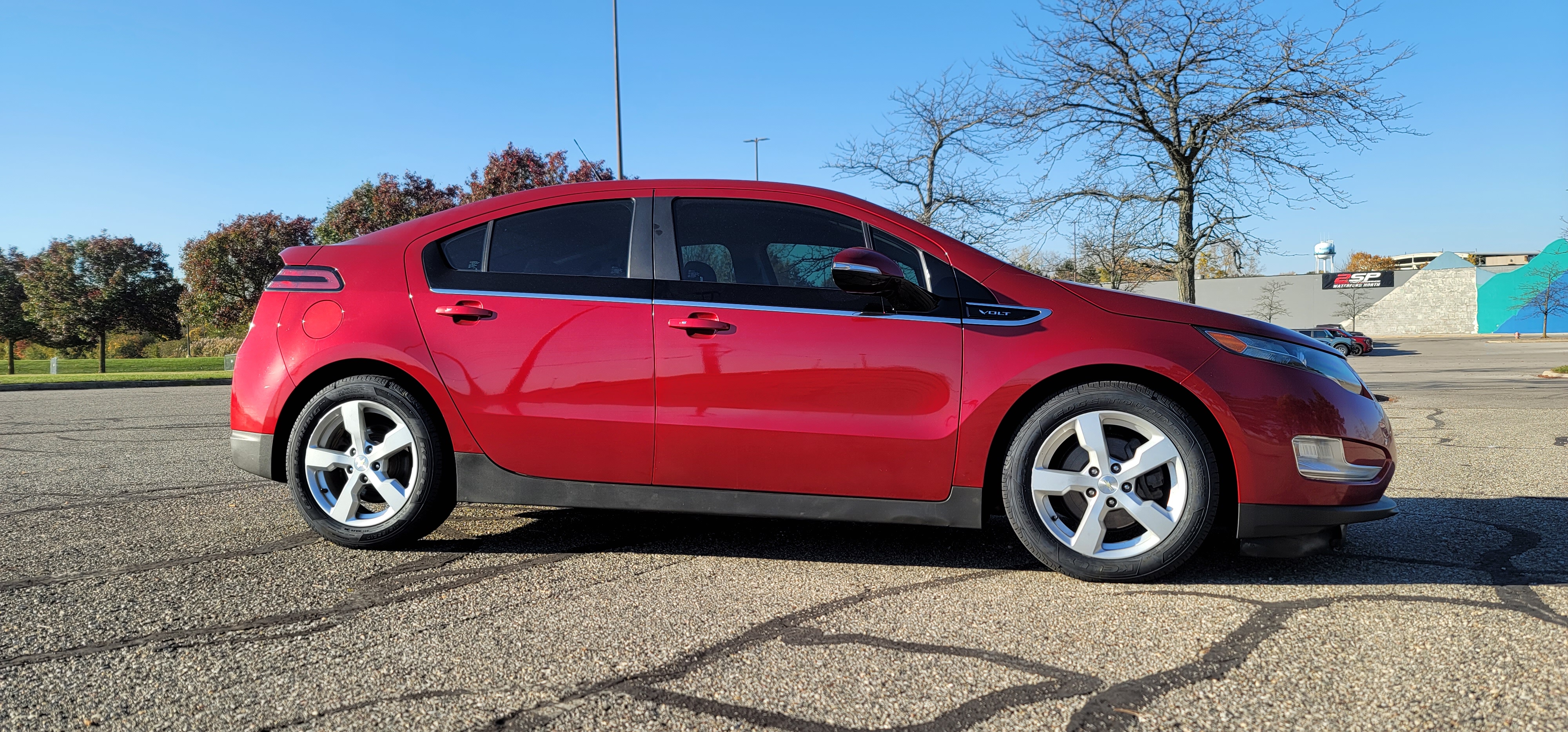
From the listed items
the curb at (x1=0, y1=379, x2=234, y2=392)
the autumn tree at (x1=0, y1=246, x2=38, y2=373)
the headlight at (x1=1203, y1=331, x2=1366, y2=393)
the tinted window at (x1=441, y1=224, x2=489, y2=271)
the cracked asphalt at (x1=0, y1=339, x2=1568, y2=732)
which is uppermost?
the autumn tree at (x1=0, y1=246, x2=38, y2=373)

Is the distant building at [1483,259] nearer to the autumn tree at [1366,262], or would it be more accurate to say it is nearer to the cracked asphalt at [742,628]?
the autumn tree at [1366,262]

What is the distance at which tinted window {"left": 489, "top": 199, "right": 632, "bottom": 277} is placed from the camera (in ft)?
11.8

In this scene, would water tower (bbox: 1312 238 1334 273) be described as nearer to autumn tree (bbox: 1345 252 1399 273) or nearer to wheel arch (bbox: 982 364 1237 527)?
autumn tree (bbox: 1345 252 1399 273)

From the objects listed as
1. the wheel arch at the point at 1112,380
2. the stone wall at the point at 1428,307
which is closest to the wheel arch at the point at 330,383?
the wheel arch at the point at 1112,380

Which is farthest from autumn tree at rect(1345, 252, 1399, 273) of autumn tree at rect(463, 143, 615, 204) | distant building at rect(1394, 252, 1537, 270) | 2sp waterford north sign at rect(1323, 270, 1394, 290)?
autumn tree at rect(463, 143, 615, 204)

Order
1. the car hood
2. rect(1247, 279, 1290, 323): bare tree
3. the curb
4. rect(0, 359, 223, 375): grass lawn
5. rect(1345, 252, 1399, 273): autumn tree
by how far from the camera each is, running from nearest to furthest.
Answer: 1. the car hood
2. the curb
3. rect(0, 359, 223, 375): grass lawn
4. rect(1247, 279, 1290, 323): bare tree
5. rect(1345, 252, 1399, 273): autumn tree

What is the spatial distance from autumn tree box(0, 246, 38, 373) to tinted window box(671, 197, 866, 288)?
137ft

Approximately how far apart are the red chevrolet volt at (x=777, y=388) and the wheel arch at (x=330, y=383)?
0.03 feet

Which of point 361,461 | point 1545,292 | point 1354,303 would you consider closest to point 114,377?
point 361,461

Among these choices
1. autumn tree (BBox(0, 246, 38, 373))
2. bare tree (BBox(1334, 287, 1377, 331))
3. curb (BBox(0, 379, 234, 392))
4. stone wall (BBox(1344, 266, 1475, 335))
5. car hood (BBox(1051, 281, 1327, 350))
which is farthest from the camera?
stone wall (BBox(1344, 266, 1475, 335))

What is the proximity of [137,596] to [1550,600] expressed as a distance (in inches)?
187

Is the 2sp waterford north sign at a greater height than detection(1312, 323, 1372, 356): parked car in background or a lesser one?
greater

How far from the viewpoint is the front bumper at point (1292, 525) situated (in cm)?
310

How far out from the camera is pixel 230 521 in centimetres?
425
